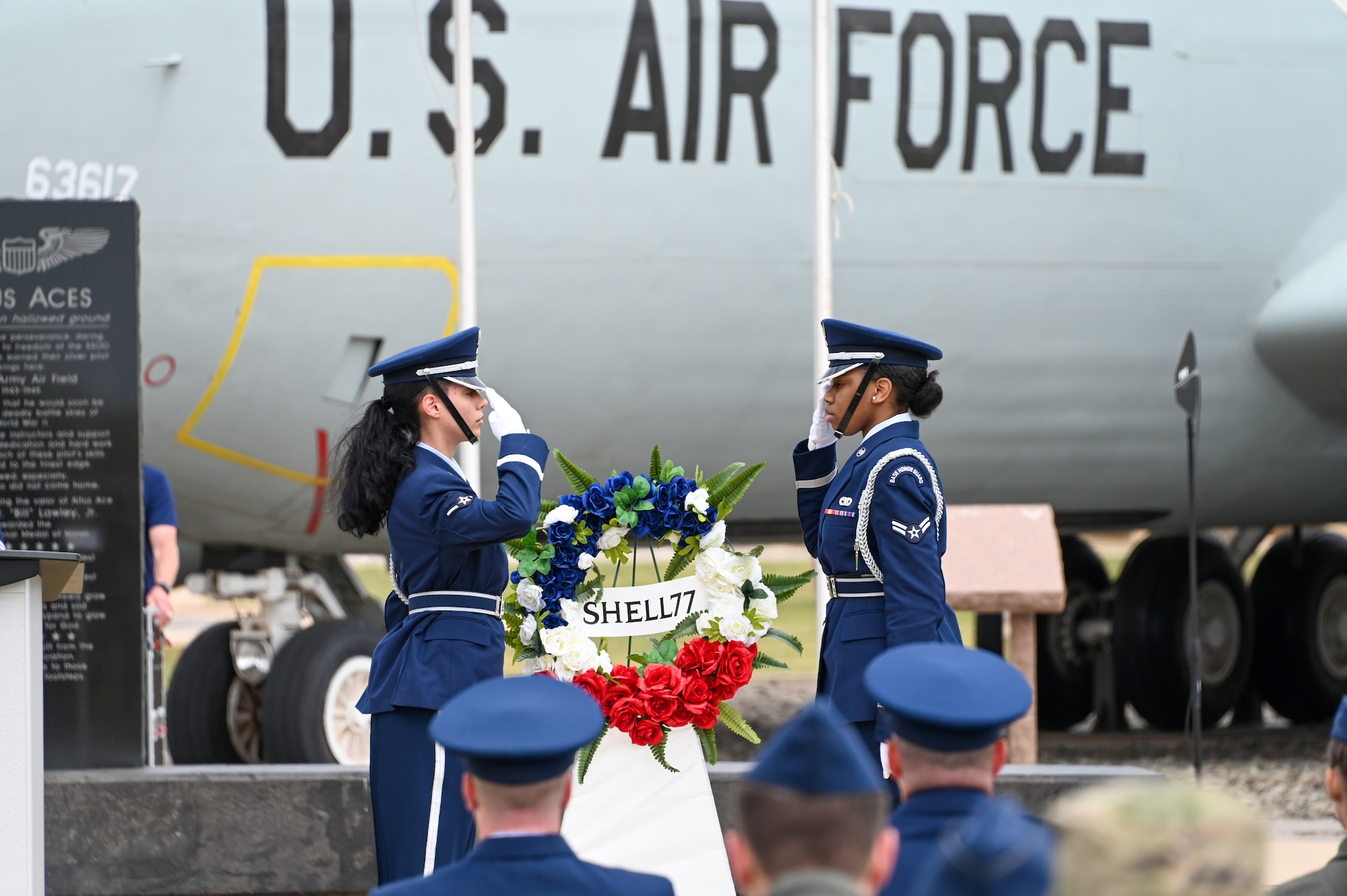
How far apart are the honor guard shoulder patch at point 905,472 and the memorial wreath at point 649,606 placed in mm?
497

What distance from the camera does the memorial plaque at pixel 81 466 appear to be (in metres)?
5.14

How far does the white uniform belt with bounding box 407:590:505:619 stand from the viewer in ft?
11.9

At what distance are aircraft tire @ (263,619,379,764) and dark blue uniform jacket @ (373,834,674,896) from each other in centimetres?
479

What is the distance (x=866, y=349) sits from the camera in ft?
12.3

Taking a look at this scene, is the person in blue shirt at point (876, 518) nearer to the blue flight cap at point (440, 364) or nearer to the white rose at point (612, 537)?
the white rose at point (612, 537)

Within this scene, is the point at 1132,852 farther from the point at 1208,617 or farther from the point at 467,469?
the point at 1208,617

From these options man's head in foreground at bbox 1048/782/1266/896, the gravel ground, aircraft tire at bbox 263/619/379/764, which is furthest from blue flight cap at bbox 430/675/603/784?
the gravel ground

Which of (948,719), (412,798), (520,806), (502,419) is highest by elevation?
(502,419)

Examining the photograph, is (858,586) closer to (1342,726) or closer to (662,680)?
(662,680)

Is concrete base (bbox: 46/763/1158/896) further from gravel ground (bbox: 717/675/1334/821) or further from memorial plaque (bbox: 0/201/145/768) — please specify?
gravel ground (bbox: 717/675/1334/821)

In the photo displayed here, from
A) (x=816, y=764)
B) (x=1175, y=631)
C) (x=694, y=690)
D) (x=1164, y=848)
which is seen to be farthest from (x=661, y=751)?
(x=1175, y=631)

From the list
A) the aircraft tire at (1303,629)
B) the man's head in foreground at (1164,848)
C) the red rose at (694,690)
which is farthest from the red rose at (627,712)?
the aircraft tire at (1303,629)

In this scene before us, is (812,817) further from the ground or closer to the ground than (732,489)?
closer to the ground

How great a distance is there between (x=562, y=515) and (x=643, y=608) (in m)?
0.29
